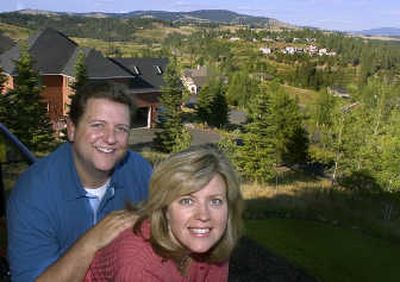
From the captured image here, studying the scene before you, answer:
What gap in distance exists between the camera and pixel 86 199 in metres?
2.53

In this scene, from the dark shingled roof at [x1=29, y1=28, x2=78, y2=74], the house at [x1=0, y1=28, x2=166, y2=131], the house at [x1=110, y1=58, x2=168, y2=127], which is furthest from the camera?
the house at [x1=110, y1=58, x2=168, y2=127]

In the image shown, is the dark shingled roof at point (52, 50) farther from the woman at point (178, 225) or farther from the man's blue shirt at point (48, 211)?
the woman at point (178, 225)

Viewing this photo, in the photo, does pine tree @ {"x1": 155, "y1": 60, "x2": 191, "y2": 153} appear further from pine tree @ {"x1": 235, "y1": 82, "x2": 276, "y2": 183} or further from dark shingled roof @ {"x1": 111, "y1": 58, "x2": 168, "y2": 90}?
dark shingled roof @ {"x1": 111, "y1": 58, "x2": 168, "y2": 90}

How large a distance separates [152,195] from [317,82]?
13033 centimetres

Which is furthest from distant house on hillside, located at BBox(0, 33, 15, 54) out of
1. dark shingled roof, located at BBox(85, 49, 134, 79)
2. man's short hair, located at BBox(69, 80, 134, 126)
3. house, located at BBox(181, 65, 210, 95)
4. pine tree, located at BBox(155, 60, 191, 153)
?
man's short hair, located at BBox(69, 80, 134, 126)

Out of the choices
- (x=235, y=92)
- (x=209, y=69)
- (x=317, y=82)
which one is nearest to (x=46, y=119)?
(x=235, y=92)

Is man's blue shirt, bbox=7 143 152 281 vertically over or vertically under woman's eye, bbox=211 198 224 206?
under

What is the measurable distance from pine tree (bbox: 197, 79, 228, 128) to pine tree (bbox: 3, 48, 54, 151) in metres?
26.5

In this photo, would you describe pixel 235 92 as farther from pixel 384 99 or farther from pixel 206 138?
pixel 384 99

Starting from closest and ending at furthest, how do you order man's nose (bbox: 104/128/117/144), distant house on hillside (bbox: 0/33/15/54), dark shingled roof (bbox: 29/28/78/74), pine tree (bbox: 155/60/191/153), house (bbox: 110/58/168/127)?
man's nose (bbox: 104/128/117/144) → pine tree (bbox: 155/60/191/153) → dark shingled roof (bbox: 29/28/78/74) → house (bbox: 110/58/168/127) → distant house on hillside (bbox: 0/33/15/54)

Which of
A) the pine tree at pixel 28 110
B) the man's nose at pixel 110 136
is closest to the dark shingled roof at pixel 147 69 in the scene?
the pine tree at pixel 28 110

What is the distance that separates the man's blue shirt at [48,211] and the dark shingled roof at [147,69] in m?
49.4

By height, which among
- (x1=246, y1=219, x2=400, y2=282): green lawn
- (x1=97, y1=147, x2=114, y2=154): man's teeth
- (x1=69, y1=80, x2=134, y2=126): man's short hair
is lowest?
(x1=246, y1=219, x2=400, y2=282): green lawn

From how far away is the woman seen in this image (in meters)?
2.01
